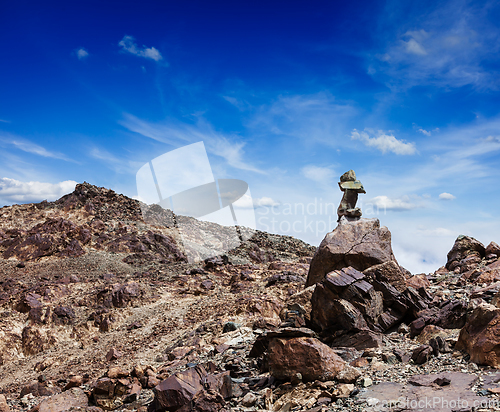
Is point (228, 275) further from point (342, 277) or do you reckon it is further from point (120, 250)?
point (342, 277)

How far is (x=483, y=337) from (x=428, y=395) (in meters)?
1.45

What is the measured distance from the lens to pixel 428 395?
15.4ft

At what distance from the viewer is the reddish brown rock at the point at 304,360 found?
575 centimetres

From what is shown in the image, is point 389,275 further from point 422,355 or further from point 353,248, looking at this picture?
point 422,355

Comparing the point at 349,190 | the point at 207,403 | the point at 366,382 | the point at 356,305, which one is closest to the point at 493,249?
the point at 349,190

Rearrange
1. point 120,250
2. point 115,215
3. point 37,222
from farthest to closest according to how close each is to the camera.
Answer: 1. point 115,215
2. point 37,222
3. point 120,250

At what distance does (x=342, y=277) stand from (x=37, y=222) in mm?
31150

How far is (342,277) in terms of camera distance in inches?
308

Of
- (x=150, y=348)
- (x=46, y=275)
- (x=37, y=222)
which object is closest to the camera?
(x=150, y=348)

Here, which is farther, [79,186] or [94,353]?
[79,186]

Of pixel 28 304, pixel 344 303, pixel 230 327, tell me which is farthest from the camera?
pixel 28 304

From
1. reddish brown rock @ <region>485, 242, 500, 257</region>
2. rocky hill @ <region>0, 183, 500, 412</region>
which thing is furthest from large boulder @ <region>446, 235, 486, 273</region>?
reddish brown rock @ <region>485, 242, 500, 257</region>

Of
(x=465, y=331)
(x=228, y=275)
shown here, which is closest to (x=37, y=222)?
(x=228, y=275)

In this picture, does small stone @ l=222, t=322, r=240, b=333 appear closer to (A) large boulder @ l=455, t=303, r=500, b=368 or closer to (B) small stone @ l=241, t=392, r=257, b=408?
(B) small stone @ l=241, t=392, r=257, b=408
